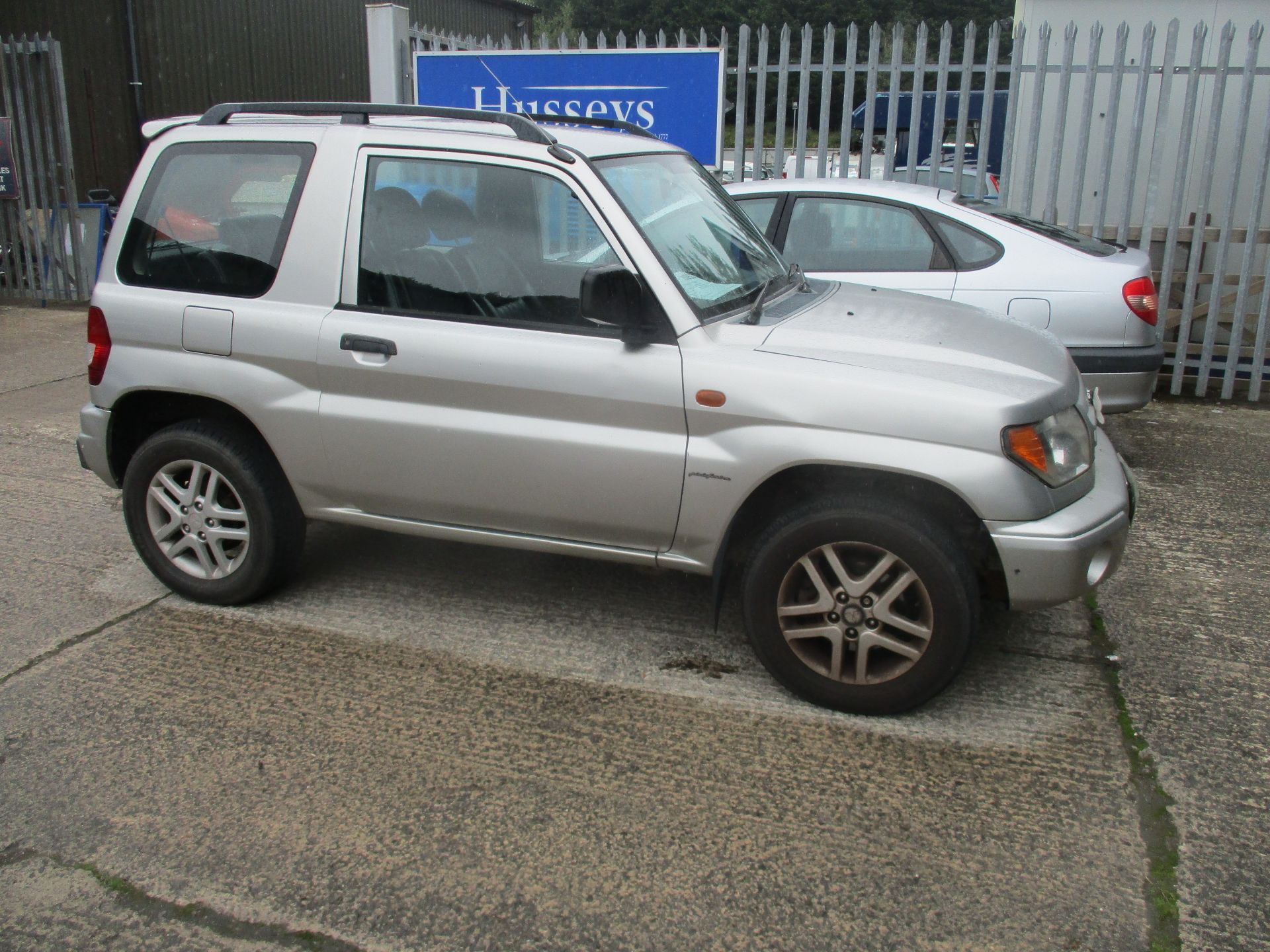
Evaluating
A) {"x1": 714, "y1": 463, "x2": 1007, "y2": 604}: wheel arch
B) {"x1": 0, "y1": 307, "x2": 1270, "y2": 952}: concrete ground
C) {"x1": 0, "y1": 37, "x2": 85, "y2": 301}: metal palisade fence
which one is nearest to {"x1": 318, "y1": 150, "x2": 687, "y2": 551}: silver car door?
{"x1": 714, "y1": 463, "x2": 1007, "y2": 604}: wheel arch

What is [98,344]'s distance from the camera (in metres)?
4.18

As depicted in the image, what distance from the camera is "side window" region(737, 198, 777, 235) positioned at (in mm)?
6539

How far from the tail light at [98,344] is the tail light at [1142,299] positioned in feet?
17.0

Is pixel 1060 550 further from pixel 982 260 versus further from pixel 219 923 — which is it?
pixel 982 260

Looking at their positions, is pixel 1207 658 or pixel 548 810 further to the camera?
pixel 1207 658

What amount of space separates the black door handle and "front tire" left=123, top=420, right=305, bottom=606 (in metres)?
0.63

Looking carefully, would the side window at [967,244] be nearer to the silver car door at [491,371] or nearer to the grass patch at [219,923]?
the silver car door at [491,371]

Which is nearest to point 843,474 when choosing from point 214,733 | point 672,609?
point 672,609

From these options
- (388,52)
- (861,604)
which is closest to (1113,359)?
(861,604)

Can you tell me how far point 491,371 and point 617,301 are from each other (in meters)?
0.54

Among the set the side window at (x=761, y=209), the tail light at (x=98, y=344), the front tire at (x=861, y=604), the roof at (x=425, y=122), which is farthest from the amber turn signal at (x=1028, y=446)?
the side window at (x=761, y=209)

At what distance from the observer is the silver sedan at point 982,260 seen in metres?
6.04

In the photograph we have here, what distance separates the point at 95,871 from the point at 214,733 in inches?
25.9

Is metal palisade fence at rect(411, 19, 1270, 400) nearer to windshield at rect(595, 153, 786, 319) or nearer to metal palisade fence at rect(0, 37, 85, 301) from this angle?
windshield at rect(595, 153, 786, 319)
